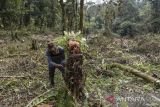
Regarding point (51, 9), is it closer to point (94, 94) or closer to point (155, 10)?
point (155, 10)

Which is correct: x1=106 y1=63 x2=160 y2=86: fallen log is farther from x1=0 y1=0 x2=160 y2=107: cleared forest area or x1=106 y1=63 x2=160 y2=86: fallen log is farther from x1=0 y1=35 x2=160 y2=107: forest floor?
x1=0 y1=35 x2=160 y2=107: forest floor

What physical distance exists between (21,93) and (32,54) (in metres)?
6.56

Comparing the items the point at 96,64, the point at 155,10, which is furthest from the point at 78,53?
the point at 155,10

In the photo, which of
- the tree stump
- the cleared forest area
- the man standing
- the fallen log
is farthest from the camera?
the fallen log

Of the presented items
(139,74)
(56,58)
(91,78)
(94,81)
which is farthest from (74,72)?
(139,74)

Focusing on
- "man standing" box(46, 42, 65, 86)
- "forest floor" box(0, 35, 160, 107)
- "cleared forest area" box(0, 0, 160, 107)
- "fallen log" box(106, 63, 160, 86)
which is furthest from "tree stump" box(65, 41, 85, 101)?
"fallen log" box(106, 63, 160, 86)

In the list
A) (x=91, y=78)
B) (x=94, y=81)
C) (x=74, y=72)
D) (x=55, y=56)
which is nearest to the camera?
(x=74, y=72)

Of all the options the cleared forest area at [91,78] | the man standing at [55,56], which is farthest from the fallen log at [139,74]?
the man standing at [55,56]

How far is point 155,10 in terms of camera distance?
40.4 m

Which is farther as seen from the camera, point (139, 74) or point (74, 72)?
point (139, 74)

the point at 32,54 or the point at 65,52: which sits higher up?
the point at 65,52

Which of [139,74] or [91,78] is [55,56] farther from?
[139,74]

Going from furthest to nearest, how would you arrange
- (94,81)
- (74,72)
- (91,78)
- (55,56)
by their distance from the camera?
1. (91,78)
2. (94,81)
3. (55,56)
4. (74,72)

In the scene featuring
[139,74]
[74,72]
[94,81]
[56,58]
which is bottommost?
[94,81]
